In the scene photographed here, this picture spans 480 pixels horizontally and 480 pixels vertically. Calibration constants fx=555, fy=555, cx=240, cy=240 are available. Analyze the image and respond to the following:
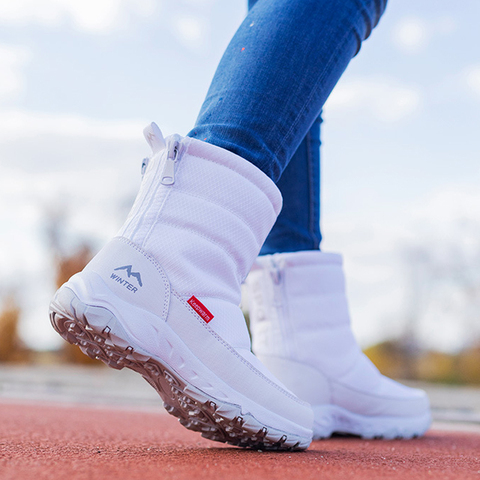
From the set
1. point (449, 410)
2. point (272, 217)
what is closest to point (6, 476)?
point (272, 217)

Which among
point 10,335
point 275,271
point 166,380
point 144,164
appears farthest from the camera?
point 10,335

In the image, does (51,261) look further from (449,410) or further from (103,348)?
(103,348)

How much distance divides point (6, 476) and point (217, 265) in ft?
1.67

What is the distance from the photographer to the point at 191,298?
1.01 meters

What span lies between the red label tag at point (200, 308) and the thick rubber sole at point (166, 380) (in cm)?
12

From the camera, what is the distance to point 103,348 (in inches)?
36.7

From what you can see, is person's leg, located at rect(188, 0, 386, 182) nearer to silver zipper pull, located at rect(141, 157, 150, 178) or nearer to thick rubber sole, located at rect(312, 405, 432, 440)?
silver zipper pull, located at rect(141, 157, 150, 178)

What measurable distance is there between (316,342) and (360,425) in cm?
30

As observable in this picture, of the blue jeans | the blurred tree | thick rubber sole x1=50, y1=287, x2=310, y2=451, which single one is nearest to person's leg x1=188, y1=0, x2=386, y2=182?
the blue jeans

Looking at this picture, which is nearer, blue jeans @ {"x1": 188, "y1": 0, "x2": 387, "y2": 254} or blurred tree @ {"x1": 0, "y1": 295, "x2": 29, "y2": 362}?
blue jeans @ {"x1": 188, "y1": 0, "x2": 387, "y2": 254}

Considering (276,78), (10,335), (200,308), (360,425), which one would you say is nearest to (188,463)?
(200,308)

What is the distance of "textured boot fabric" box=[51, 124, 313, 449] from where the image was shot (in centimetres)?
93

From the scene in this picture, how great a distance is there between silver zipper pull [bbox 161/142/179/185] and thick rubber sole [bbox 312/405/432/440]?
0.82m

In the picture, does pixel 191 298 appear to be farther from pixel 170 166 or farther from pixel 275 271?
pixel 275 271
